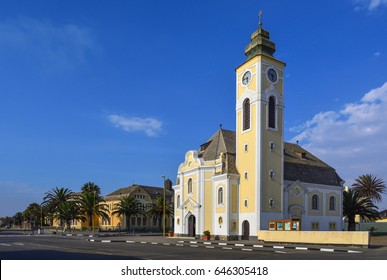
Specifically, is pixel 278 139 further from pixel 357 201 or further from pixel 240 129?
pixel 357 201

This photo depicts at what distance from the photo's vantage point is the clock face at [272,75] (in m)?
47.1

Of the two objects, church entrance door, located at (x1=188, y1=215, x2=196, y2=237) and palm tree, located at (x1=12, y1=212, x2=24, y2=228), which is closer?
church entrance door, located at (x1=188, y1=215, x2=196, y2=237)

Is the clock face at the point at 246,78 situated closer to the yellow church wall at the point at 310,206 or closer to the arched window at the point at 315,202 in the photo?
the yellow church wall at the point at 310,206

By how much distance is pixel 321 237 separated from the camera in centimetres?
3338

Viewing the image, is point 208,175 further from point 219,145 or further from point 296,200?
point 296,200

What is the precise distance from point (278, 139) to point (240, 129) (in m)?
4.61

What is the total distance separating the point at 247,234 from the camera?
45.1 m

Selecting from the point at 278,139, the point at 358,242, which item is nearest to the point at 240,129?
the point at 278,139

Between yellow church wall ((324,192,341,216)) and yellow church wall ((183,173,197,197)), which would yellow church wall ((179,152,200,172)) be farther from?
yellow church wall ((324,192,341,216))

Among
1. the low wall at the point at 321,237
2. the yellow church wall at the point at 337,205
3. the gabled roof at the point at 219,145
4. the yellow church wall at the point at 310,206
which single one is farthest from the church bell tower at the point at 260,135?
the yellow church wall at the point at 337,205

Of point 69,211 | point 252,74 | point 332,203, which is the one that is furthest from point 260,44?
point 69,211

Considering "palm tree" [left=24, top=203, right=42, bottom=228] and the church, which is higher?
the church

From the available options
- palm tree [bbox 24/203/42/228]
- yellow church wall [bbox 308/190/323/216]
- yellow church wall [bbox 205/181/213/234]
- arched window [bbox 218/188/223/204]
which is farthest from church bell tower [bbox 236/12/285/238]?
palm tree [bbox 24/203/42/228]

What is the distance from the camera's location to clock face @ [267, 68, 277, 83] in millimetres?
47125
